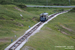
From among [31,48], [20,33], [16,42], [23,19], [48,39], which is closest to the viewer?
[31,48]

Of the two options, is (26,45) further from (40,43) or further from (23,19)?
(23,19)

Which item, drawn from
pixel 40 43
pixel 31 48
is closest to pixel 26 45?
pixel 31 48

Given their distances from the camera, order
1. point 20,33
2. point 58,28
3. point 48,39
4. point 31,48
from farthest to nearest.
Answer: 1. point 58,28
2. point 20,33
3. point 48,39
4. point 31,48

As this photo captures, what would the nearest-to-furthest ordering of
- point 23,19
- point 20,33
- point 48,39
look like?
point 48,39
point 20,33
point 23,19

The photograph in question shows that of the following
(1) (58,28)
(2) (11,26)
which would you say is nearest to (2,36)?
(2) (11,26)

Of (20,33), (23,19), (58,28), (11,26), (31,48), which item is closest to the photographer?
(31,48)

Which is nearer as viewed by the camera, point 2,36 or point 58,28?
point 2,36

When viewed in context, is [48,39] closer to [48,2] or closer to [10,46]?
[10,46]

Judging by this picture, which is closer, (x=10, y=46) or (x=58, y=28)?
(x=10, y=46)
